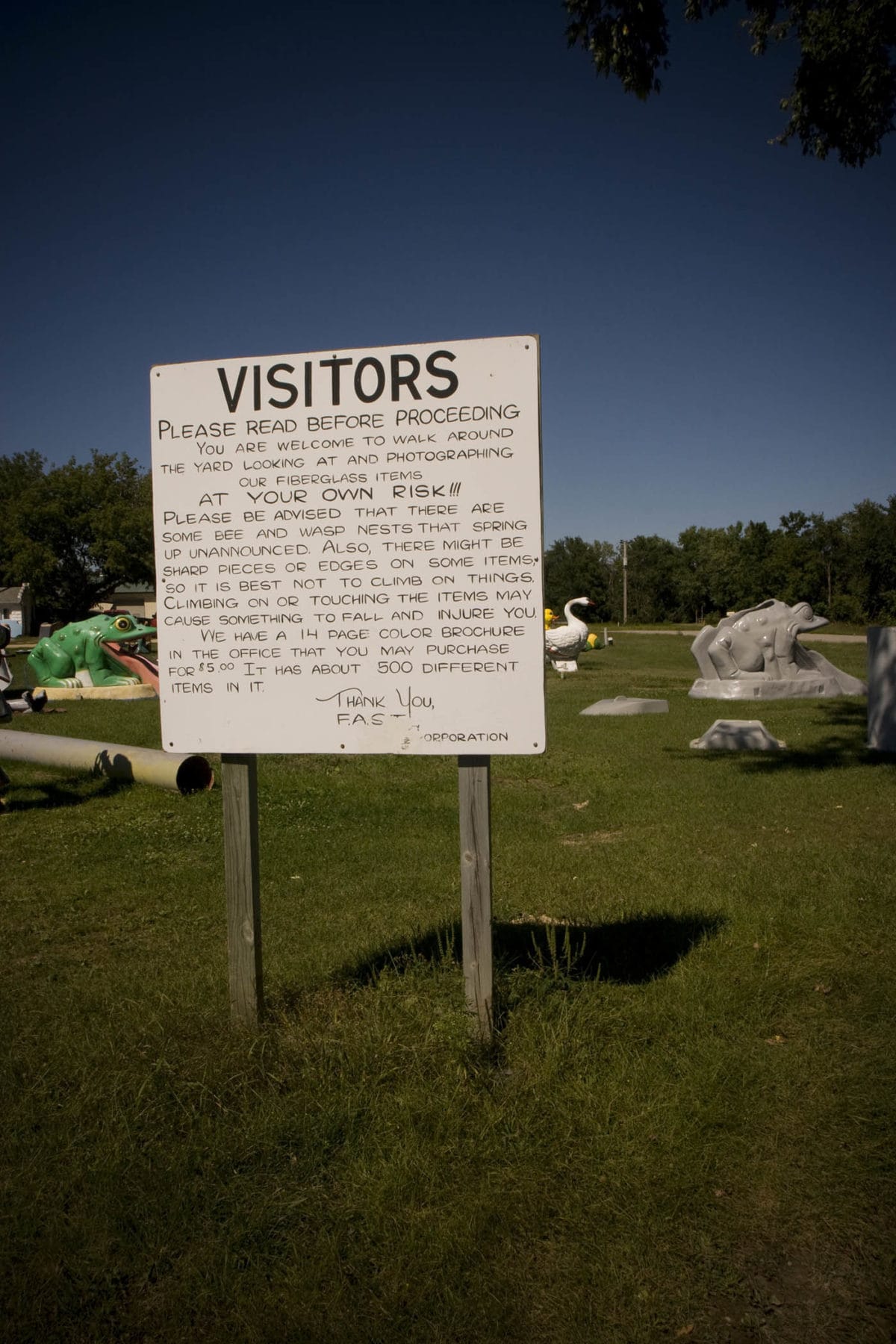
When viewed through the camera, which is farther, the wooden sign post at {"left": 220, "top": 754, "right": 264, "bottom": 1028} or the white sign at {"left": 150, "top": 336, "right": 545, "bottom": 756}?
the wooden sign post at {"left": 220, "top": 754, "right": 264, "bottom": 1028}

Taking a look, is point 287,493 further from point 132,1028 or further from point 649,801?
point 649,801

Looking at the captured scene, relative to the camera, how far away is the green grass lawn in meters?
2.37

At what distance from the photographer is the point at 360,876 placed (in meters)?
6.12

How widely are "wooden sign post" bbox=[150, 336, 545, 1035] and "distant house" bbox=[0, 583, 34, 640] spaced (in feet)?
199

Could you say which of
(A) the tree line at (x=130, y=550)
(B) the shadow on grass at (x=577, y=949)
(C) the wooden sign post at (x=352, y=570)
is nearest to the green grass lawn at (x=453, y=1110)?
(B) the shadow on grass at (x=577, y=949)

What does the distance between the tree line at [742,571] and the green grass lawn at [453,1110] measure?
3536 cm

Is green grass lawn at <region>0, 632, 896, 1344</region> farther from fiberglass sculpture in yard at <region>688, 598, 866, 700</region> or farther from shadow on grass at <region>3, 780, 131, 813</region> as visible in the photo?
fiberglass sculpture in yard at <region>688, 598, 866, 700</region>

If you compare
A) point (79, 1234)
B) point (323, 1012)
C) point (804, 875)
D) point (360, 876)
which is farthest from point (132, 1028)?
point (804, 875)

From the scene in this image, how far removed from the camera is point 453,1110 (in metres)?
3.08

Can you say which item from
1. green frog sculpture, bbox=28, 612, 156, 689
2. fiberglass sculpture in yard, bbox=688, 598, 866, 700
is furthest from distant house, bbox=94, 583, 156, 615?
fiberglass sculpture in yard, bbox=688, 598, 866, 700

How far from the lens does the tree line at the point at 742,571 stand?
5981 cm

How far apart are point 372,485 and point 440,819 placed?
4.73 m

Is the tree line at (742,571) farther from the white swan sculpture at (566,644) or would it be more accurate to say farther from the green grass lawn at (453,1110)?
→ the green grass lawn at (453,1110)

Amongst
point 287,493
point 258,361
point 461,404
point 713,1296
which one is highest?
point 258,361
